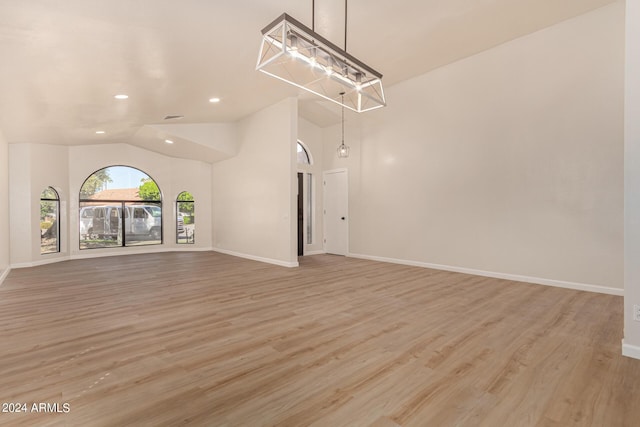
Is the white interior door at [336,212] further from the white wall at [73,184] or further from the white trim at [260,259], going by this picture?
the white wall at [73,184]

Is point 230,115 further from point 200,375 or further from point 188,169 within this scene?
point 200,375

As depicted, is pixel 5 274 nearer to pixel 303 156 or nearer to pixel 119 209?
pixel 119 209

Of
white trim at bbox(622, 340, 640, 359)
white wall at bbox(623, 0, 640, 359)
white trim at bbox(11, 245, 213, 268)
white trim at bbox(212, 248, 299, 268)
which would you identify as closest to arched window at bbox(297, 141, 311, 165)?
white trim at bbox(212, 248, 299, 268)

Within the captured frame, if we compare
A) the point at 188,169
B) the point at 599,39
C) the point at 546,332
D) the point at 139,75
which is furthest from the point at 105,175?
the point at 599,39

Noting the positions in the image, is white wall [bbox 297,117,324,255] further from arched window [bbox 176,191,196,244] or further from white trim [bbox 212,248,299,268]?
arched window [bbox 176,191,196,244]

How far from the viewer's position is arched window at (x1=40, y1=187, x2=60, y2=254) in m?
7.44

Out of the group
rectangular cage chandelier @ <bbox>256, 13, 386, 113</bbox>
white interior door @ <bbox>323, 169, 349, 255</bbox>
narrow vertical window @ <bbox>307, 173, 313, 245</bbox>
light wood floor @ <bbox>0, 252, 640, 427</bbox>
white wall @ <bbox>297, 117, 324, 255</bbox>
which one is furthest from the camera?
narrow vertical window @ <bbox>307, 173, 313, 245</bbox>

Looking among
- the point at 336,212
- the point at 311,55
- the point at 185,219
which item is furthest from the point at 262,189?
the point at 311,55

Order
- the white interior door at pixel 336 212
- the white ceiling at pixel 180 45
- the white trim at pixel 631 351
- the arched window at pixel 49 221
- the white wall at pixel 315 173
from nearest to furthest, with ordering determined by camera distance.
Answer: the white trim at pixel 631 351 < the white ceiling at pixel 180 45 < the arched window at pixel 49 221 < the white interior door at pixel 336 212 < the white wall at pixel 315 173

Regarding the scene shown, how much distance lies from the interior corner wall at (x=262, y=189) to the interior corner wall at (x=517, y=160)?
2077mm

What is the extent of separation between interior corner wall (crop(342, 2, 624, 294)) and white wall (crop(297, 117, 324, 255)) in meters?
1.87

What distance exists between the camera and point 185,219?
31.6ft

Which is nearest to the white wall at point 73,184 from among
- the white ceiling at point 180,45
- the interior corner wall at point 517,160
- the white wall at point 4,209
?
the white wall at point 4,209

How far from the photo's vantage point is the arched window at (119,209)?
27.6ft
